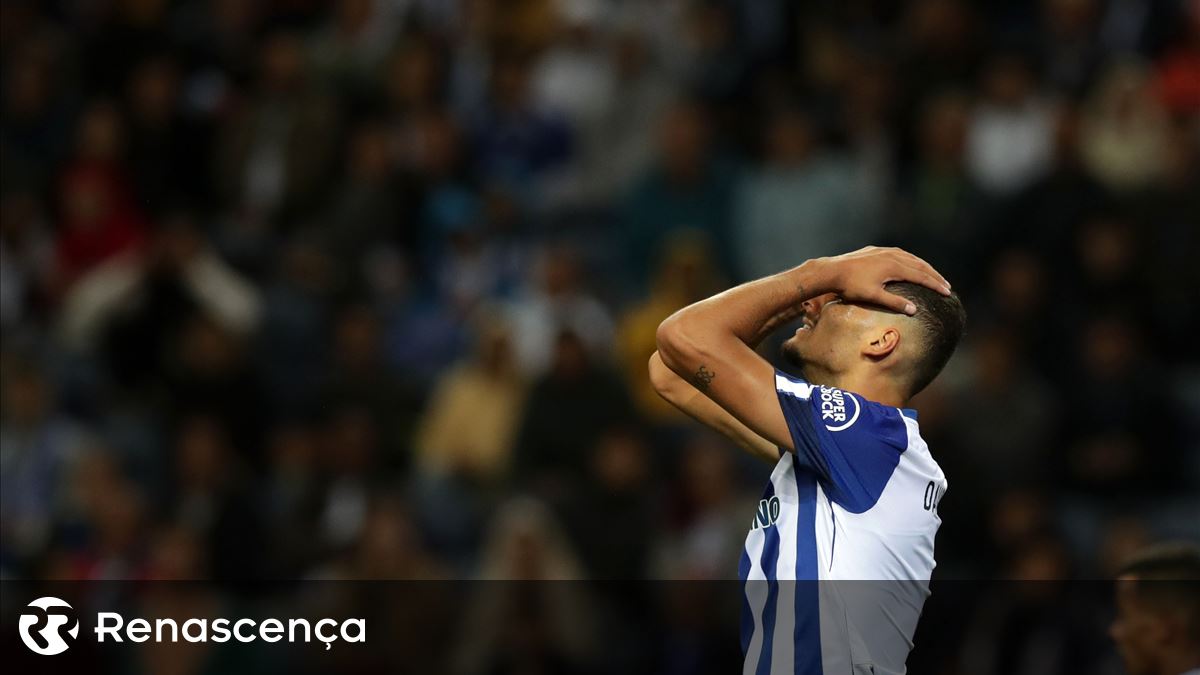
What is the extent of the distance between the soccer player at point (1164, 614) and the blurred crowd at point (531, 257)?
4.07 metres

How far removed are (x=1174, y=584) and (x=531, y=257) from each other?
300 inches

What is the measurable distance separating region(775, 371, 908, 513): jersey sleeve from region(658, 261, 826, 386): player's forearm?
0.17 metres

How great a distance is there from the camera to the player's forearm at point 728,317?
4676 mm

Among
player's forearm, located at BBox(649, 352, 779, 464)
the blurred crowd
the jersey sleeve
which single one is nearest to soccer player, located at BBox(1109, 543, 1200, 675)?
player's forearm, located at BBox(649, 352, 779, 464)

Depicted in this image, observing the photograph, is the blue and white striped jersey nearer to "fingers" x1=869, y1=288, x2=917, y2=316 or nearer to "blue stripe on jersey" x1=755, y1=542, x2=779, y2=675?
"blue stripe on jersey" x1=755, y1=542, x2=779, y2=675

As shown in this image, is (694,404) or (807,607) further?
(694,404)

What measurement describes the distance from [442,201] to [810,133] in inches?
106

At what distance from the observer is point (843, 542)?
4660 millimetres

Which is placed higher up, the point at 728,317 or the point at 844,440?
the point at 728,317

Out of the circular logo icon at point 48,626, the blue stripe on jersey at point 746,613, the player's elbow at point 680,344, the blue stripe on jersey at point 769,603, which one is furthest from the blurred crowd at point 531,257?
the player's elbow at point 680,344

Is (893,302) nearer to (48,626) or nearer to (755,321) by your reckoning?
(755,321)

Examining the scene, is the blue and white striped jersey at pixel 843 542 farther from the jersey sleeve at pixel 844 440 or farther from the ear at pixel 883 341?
the ear at pixel 883 341

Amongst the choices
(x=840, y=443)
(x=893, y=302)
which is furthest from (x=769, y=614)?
(x=893, y=302)

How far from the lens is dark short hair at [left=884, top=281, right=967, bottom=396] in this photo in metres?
4.75
